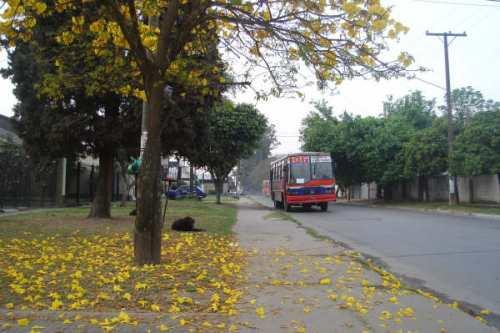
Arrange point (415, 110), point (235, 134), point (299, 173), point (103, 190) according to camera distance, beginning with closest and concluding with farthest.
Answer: point (103, 190) < point (299, 173) < point (235, 134) < point (415, 110)

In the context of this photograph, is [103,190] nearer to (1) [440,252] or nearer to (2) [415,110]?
(1) [440,252]

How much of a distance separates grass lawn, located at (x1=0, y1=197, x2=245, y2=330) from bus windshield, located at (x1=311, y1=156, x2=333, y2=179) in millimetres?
→ 15189

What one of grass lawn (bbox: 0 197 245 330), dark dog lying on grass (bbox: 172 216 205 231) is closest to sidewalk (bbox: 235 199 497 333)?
grass lawn (bbox: 0 197 245 330)

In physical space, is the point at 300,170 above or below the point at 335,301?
above

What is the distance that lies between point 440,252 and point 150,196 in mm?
6355

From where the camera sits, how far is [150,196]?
305 inches

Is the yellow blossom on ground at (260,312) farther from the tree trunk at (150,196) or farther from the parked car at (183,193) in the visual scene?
the parked car at (183,193)

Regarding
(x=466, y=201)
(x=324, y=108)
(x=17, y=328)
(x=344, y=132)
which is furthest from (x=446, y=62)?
(x=17, y=328)

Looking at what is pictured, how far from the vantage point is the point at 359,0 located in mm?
7547

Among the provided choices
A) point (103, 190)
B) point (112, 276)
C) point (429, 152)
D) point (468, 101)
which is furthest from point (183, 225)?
point (468, 101)

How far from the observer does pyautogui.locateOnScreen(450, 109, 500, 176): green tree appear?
2467 centimetres

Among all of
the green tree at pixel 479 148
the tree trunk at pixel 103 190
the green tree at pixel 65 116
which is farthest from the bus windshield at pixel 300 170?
the green tree at pixel 65 116

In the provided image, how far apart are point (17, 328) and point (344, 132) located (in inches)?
1414

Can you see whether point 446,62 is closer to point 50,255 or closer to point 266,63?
point 266,63
